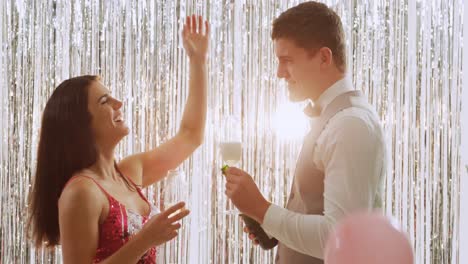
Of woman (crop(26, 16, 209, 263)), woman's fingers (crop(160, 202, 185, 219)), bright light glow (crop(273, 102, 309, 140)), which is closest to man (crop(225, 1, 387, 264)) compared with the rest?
woman's fingers (crop(160, 202, 185, 219))

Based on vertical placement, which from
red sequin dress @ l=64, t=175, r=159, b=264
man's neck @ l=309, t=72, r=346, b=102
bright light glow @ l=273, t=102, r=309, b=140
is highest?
man's neck @ l=309, t=72, r=346, b=102

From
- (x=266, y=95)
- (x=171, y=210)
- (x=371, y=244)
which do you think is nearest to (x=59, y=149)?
(x=171, y=210)

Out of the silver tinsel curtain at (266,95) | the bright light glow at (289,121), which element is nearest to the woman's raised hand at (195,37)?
the silver tinsel curtain at (266,95)

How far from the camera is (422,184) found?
2.16 m

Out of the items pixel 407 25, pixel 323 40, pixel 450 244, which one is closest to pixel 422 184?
pixel 450 244

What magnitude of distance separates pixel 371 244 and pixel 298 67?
0.53 m

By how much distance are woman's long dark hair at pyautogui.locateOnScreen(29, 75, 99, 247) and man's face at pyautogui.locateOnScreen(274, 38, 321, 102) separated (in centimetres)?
53

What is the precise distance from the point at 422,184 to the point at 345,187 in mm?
991

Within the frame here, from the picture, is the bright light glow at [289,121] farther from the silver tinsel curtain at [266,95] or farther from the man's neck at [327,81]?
the man's neck at [327,81]

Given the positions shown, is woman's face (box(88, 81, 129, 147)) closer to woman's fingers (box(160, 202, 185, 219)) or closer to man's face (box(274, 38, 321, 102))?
woman's fingers (box(160, 202, 185, 219))

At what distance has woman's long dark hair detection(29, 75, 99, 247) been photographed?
1.64 meters

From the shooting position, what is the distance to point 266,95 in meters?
2.17

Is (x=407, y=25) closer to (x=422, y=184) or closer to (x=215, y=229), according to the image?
(x=422, y=184)

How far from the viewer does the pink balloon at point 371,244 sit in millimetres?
1043
